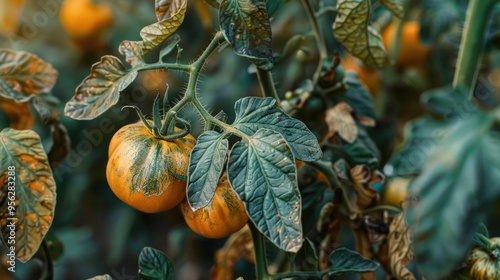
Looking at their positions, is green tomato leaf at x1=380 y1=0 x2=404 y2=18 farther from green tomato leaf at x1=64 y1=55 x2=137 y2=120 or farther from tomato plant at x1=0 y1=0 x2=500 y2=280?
green tomato leaf at x1=64 y1=55 x2=137 y2=120

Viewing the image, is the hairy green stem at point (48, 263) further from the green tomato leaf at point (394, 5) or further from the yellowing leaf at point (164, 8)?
the green tomato leaf at point (394, 5)

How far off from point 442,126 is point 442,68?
2.66 ft

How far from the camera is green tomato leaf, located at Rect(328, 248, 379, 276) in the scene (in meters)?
0.74

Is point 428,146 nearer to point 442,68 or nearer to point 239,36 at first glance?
point 239,36

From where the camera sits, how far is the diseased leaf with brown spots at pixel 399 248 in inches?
29.6

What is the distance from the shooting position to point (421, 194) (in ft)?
1.57

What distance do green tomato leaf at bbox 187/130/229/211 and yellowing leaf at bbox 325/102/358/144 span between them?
29cm

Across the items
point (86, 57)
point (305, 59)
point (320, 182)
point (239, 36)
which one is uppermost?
point (239, 36)

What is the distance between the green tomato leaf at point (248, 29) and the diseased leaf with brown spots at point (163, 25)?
48mm

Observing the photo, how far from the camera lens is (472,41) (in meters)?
0.82

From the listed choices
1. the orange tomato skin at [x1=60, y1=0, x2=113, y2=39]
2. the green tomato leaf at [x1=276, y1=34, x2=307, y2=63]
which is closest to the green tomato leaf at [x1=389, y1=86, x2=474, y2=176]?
the green tomato leaf at [x1=276, y1=34, x2=307, y2=63]

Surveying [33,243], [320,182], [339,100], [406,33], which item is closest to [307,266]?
[320,182]

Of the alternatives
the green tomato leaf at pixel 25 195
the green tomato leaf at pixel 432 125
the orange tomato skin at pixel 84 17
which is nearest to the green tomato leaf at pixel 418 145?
the green tomato leaf at pixel 432 125

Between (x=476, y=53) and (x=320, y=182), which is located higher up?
(x=476, y=53)
